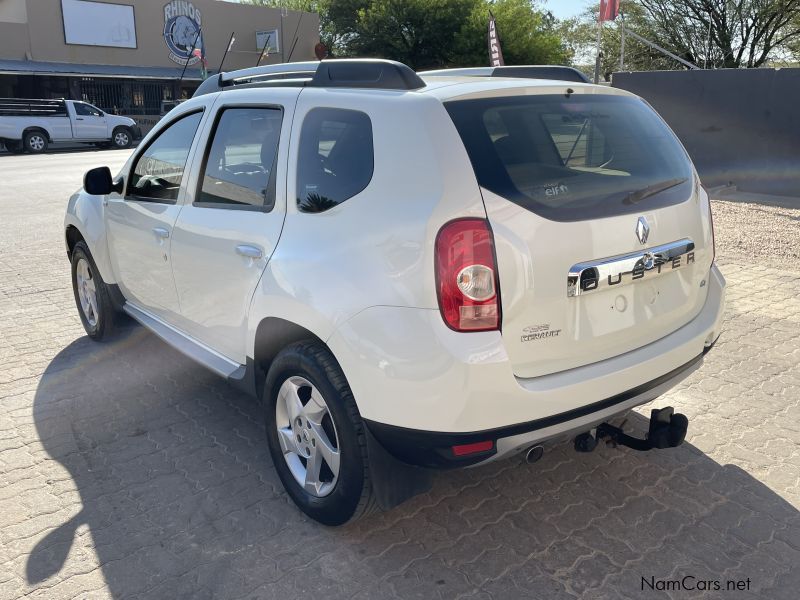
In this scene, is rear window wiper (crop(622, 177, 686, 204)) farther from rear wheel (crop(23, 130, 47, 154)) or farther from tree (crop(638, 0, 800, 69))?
tree (crop(638, 0, 800, 69))

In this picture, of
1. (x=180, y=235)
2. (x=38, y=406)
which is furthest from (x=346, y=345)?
(x=38, y=406)

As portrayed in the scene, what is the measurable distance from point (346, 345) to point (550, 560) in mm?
1191

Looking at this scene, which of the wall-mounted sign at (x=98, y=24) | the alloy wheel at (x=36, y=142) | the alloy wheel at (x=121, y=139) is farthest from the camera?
the wall-mounted sign at (x=98, y=24)

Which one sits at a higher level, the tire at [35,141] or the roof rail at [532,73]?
the roof rail at [532,73]

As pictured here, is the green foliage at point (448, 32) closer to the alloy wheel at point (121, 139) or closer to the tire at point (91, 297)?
the alloy wheel at point (121, 139)

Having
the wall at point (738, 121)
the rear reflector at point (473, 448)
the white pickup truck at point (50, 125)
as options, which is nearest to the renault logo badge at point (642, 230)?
the rear reflector at point (473, 448)

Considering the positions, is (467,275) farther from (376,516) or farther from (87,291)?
(87,291)

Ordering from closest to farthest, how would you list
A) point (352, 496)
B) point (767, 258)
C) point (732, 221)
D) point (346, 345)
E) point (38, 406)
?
1. point (346, 345)
2. point (352, 496)
3. point (38, 406)
4. point (767, 258)
5. point (732, 221)

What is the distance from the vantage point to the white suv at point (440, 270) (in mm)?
2529

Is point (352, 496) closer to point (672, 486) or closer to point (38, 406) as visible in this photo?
point (672, 486)

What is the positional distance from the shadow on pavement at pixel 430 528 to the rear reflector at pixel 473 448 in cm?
57

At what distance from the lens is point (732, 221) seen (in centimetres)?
972

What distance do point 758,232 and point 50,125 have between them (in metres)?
24.0

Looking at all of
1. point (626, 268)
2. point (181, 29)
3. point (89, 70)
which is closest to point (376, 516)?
point (626, 268)
